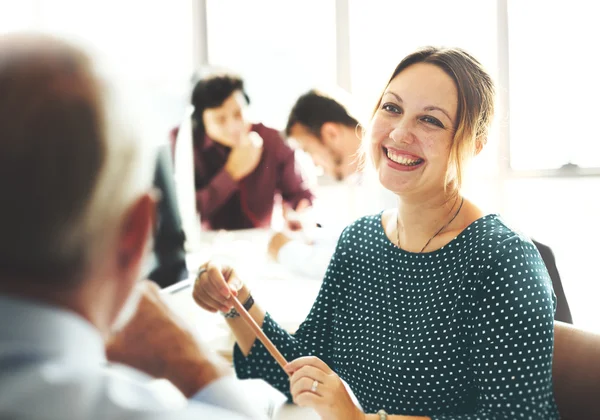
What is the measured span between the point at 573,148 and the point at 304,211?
→ 5.03ft

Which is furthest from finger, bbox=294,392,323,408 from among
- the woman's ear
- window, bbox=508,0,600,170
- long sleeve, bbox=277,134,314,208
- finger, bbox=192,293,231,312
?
window, bbox=508,0,600,170

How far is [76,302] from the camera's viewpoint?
19 centimetres

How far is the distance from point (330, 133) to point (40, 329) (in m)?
1.45

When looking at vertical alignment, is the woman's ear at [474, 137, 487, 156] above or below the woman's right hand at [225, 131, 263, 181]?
above

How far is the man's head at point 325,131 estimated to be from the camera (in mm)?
1578

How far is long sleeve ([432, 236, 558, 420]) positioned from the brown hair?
0.43 ft

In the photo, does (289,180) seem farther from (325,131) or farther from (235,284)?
(235,284)

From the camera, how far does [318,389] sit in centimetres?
51

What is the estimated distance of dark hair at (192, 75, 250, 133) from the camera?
2.80ft

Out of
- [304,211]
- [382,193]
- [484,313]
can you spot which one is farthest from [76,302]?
[382,193]

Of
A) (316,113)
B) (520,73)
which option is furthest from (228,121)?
(520,73)

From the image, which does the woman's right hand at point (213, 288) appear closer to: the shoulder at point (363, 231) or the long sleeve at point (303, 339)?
the long sleeve at point (303, 339)

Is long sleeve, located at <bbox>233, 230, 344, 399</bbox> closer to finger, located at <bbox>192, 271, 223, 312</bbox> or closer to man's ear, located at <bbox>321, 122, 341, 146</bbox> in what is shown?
finger, located at <bbox>192, 271, 223, 312</bbox>

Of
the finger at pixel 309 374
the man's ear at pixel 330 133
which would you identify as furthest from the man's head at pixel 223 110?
the finger at pixel 309 374
